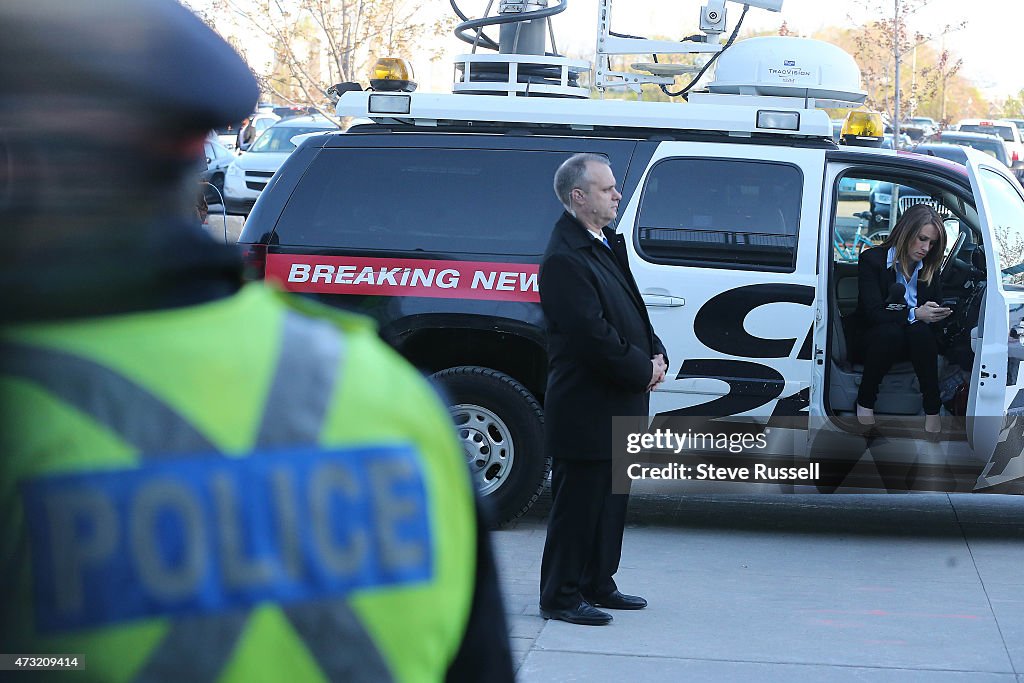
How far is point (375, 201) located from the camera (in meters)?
6.46

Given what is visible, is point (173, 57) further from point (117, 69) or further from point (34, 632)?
point (34, 632)

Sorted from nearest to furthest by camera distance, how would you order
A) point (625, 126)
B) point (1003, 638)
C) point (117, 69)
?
point (117, 69)
point (1003, 638)
point (625, 126)

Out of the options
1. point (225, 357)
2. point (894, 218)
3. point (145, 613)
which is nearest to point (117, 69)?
point (225, 357)

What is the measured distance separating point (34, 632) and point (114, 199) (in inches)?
12.5

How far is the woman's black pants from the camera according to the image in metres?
6.42

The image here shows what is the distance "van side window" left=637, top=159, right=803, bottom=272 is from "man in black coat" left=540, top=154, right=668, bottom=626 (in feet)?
3.42

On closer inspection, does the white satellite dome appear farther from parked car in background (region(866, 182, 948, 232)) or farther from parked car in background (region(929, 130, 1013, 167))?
parked car in background (region(929, 130, 1013, 167))

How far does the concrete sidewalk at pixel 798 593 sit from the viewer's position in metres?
4.74

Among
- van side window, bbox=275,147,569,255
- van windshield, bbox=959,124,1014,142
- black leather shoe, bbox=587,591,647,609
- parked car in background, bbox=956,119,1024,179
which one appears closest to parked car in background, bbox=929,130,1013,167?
parked car in background, bbox=956,119,1024,179

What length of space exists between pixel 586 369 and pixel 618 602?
1009mm

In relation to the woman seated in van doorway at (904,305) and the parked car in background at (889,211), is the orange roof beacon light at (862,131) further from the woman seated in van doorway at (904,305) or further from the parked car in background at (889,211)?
the parked car in background at (889,211)

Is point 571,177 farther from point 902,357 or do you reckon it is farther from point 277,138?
point 277,138

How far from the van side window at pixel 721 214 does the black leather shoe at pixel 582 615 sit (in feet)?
5.92

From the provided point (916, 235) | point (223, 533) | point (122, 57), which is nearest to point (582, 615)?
point (916, 235)
